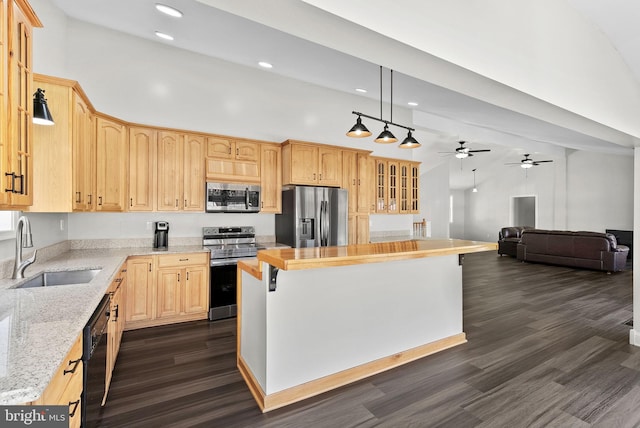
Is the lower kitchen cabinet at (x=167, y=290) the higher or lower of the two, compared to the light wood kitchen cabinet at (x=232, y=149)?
lower

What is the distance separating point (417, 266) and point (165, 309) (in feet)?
9.71

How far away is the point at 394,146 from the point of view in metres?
6.30

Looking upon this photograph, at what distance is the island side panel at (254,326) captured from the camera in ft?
7.49

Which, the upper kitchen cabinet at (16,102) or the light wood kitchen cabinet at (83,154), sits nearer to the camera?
the upper kitchen cabinet at (16,102)

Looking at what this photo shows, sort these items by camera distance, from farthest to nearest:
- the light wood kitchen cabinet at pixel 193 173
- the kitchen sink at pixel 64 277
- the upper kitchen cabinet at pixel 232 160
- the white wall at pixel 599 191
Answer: the white wall at pixel 599 191 < the upper kitchen cabinet at pixel 232 160 < the light wood kitchen cabinet at pixel 193 173 < the kitchen sink at pixel 64 277

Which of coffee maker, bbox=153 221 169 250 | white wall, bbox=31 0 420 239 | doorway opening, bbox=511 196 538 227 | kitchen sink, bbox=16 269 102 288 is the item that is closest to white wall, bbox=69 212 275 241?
white wall, bbox=31 0 420 239

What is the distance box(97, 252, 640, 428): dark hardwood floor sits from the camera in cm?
210

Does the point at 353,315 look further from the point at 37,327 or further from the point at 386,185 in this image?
the point at 386,185

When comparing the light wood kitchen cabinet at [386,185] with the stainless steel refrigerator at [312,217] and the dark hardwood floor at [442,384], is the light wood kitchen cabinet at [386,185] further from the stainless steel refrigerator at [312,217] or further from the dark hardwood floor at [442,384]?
the dark hardwood floor at [442,384]

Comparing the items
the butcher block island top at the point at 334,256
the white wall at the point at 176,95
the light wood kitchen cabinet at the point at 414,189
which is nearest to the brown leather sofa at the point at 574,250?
the light wood kitchen cabinet at the point at 414,189

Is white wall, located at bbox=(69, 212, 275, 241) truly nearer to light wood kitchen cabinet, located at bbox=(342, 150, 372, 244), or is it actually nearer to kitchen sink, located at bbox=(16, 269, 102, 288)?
light wood kitchen cabinet, located at bbox=(342, 150, 372, 244)

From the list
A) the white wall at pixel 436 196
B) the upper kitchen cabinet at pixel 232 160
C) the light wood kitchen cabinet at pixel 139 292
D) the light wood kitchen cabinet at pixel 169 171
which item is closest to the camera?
the light wood kitchen cabinet at pixel 139 292

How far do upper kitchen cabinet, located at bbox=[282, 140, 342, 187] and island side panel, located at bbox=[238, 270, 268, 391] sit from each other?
237 centimetres

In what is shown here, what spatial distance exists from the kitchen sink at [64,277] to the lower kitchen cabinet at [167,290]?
940mm
